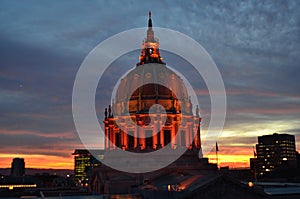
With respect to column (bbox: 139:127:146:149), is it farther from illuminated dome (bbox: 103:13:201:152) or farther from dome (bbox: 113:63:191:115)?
dome (bbox: 113:63:191:115)

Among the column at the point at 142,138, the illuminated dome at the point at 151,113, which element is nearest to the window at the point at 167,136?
the illuminated dome at the point at 151,113

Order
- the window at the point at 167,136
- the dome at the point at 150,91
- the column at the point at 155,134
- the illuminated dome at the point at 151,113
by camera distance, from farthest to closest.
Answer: the dome at the point at 150,91
the illuminated dome at the point at 151,113
the window at the point at 167,136
the column at the point at 155,134

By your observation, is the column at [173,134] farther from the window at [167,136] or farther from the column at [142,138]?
the column at [142,138]

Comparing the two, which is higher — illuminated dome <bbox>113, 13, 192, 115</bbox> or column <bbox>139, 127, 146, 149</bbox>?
illuminated dome <bbox>113, 13, 192, 115</bbox>

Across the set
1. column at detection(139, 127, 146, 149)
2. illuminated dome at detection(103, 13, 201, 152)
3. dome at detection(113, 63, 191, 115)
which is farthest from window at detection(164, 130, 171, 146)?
column at detection(139, 127, 146, 149)

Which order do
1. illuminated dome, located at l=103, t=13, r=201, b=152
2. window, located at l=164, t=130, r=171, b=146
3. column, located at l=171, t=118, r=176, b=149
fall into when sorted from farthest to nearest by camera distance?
illuminated dome, located at l=103, t=13, r=201, b=152 < window, located at l=164, t=130, r=171, b=146 < column, located at l=171, t=118, r=176, b=149

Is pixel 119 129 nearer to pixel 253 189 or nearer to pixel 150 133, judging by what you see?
pixel 150 133

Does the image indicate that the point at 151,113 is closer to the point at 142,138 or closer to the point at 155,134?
the point at 155,134

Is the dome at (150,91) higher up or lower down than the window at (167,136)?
higher up

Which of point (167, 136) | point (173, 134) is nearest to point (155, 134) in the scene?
point (167, 136)

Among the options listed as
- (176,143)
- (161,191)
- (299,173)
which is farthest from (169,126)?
(299,173)

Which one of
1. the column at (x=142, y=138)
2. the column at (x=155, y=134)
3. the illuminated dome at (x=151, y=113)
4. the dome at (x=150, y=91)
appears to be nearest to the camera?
the column at (x=142, y=138)

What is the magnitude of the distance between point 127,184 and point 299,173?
9562 centimetres

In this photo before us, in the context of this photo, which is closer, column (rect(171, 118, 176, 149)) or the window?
column (rect(171, 118, 176, 149))
